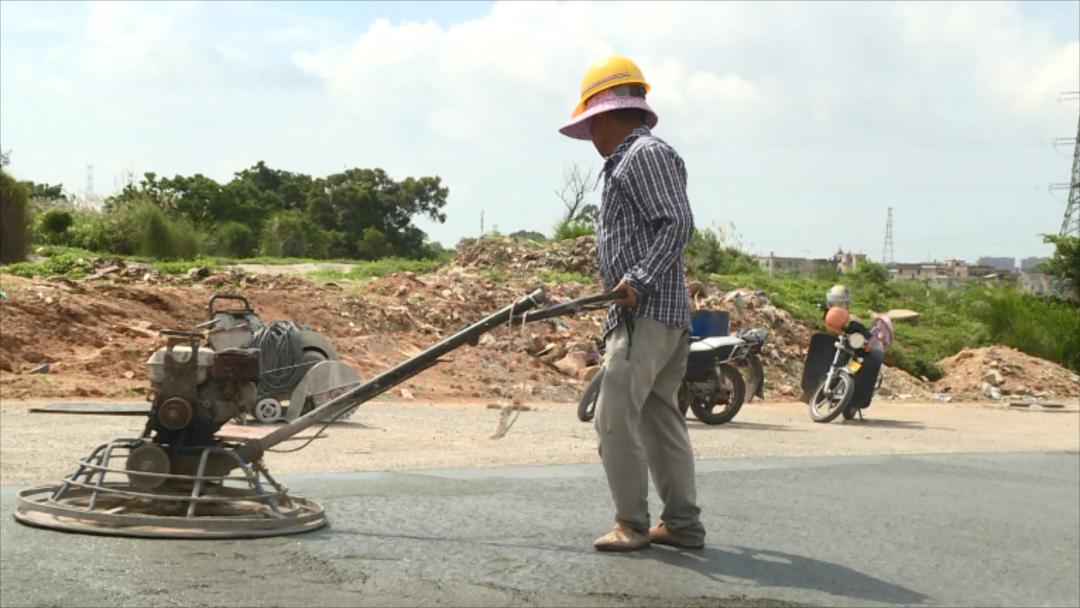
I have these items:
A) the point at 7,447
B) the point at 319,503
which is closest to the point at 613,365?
the point at 319,503

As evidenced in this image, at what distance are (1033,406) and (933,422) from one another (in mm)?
4951

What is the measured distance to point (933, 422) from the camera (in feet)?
55.6

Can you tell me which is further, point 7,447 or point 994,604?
point 7,447

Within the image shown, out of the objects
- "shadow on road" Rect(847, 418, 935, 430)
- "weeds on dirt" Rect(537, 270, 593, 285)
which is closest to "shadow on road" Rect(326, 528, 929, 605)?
"shadow on road" Rect(847, 418, 935, 430)

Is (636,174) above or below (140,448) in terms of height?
above

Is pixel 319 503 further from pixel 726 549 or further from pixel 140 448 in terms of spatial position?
pixel 726 549

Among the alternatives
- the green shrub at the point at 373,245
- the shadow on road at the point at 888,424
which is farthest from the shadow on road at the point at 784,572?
the green shrub at the point at 373,245

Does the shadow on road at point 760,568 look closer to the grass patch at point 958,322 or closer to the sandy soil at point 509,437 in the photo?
the sandy soil at point 509,437

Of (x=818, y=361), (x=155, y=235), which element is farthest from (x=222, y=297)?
(x=155, y=235)

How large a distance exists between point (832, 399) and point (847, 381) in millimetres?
441

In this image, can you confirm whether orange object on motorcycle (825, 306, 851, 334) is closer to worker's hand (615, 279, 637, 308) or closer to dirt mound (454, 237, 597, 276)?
dirt mound (454, 237, 597, 276)

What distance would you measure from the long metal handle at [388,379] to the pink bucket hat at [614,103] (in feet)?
2.50

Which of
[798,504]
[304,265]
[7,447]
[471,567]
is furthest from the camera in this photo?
[304,265]

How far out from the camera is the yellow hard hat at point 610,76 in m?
5.88
